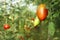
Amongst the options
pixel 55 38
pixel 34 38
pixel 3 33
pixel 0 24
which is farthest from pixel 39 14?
pixel 0 24

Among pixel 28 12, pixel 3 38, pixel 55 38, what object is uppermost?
pixel 28 12

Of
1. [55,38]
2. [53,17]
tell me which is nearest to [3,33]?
[55,38]

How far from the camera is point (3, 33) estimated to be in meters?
2.53

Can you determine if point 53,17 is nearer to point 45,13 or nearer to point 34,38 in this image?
point 45,13

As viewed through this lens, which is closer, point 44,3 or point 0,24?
point 44,3

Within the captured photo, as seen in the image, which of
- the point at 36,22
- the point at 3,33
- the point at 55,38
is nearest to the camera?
the point at 36,22

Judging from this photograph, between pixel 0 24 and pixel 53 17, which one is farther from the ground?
pixel 53 17

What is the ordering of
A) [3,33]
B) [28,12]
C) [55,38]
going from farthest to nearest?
1. [3,33]
2. [28,12]
3. [55,38]

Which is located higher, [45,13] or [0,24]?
[45,13]

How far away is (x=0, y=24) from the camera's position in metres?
2.71

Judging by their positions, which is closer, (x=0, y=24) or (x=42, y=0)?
(x=42, y=0)

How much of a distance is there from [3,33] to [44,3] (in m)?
1.76

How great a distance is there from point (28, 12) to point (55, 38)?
1.13 feet

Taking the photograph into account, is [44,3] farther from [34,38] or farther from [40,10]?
[34,38]
